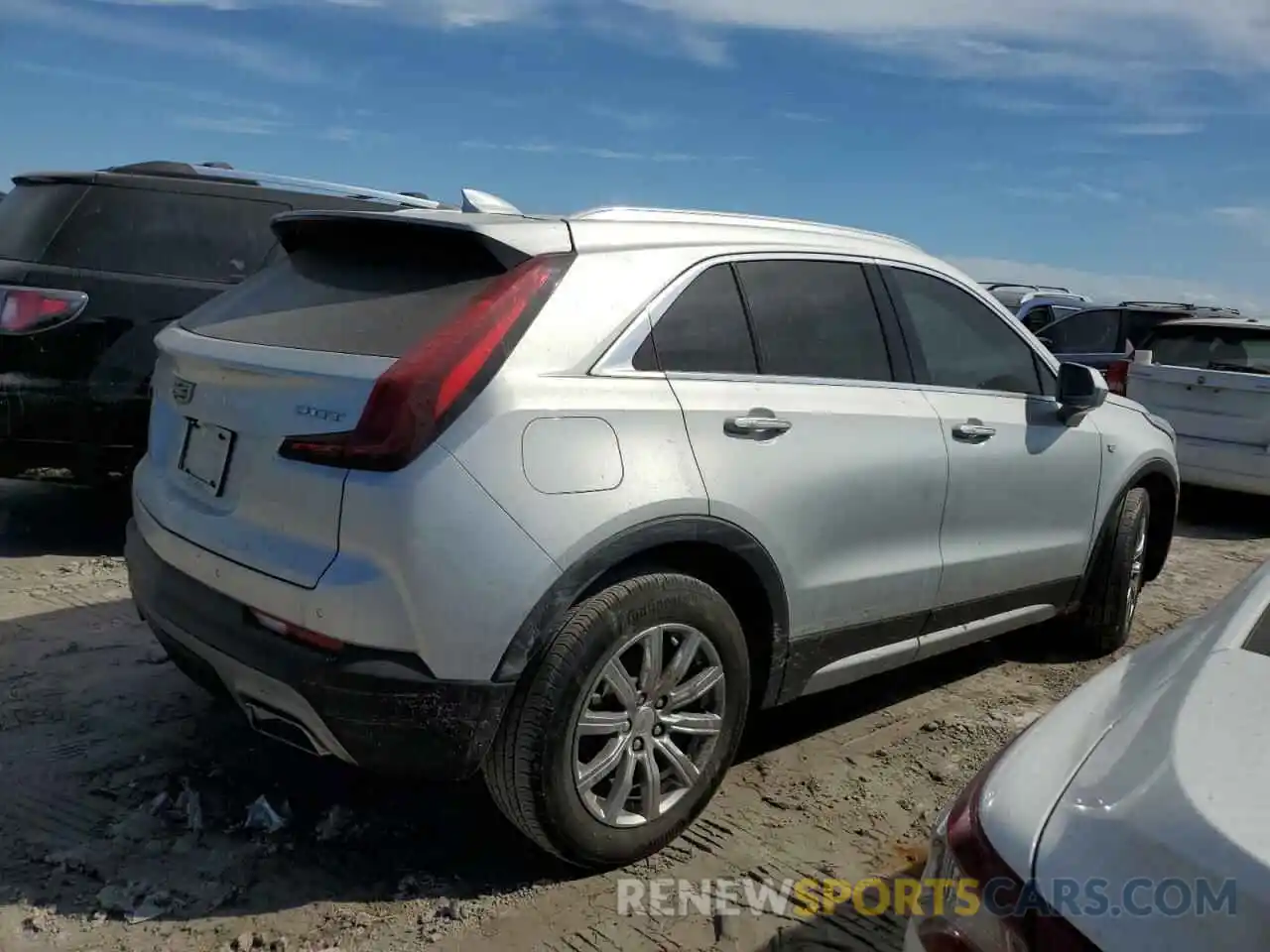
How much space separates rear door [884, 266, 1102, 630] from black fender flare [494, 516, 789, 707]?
91cm

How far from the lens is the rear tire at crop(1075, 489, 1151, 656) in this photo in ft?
15.9

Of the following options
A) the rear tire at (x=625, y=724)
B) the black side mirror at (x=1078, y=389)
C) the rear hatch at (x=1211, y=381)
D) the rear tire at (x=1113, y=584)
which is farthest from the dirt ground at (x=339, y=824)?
the rear hatch at (x=1211, y=381)

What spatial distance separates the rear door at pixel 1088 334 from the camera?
1125 cm

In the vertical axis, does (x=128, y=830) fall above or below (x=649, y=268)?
below

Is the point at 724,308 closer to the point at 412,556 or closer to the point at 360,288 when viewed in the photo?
the point at 360,288

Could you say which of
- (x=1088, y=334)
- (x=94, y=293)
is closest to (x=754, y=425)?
(x=94, y=293)

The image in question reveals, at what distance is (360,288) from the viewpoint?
2.99 metres

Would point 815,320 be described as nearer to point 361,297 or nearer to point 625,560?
point 625,560

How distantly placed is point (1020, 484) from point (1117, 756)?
2478mm

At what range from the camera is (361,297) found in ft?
9.68

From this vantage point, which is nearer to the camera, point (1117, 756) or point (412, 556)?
point (1117, 756)

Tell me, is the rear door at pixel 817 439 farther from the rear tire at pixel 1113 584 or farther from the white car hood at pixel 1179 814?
the rear tire at pixel 1113 584

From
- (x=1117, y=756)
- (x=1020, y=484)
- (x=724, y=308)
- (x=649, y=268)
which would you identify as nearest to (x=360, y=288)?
(x=649, y=268)

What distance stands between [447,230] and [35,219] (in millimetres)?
3688
